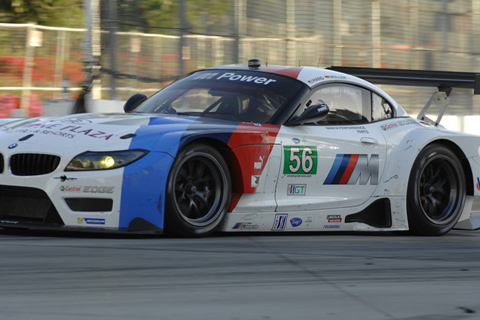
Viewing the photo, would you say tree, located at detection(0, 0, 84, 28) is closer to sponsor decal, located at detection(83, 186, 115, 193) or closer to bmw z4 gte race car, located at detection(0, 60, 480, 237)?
bmw z4 gte race car, located at detection(0, 60, 480, 237)

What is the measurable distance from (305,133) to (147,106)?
1.42 m

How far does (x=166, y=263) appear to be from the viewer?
4.65 metres

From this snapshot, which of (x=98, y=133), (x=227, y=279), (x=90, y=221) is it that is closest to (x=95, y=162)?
(x=98, y=133)

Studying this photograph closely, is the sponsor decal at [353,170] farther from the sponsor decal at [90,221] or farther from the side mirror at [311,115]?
the sponsor decal at [90,221]

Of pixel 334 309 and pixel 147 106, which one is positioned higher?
pixel 147 106

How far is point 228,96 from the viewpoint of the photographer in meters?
6.72

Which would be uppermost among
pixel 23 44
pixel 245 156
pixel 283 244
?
pixel 23 44

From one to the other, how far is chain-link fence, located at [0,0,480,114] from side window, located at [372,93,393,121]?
15.3 feet

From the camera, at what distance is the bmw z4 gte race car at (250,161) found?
543cm

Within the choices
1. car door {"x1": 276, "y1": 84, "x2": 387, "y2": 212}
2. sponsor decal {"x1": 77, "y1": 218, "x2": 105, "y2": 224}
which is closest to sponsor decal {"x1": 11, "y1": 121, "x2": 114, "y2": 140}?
sponsor decal {"x1": 77, "y1": 218, "x2": 105, "y2": 224}

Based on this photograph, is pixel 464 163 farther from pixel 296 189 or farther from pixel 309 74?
pixel 296 189

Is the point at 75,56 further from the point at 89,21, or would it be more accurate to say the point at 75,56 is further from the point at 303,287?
the point at 303,287

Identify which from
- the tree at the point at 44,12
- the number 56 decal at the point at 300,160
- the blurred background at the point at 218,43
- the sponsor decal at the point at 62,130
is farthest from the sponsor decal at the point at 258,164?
the tree at the point at 44,12

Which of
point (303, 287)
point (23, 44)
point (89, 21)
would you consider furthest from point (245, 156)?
point (23, 44)
